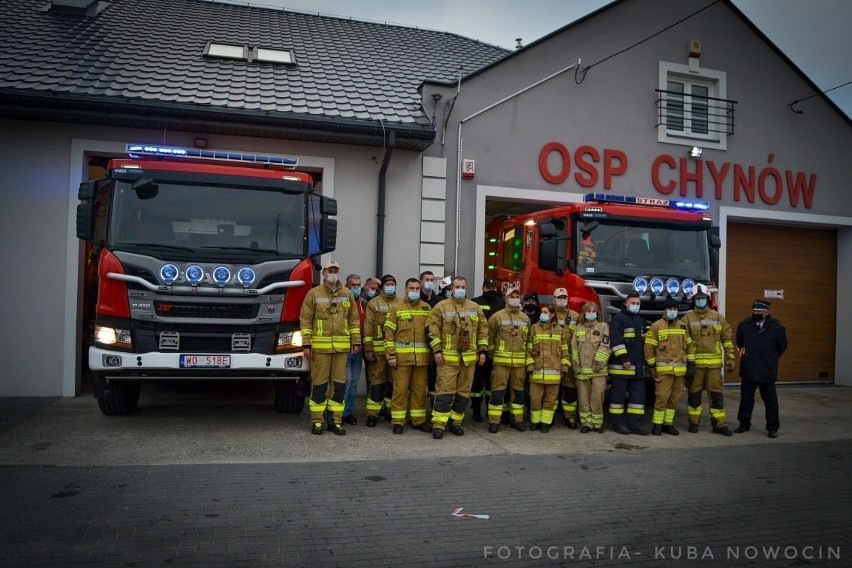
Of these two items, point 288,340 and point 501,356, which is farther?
point 501,356

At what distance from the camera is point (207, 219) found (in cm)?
738

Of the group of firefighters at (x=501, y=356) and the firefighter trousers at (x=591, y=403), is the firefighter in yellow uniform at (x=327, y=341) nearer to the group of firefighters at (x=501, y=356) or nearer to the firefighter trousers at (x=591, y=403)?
the group of firefighters at (x=501, y=356)

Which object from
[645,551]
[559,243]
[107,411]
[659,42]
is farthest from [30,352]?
[659,42]

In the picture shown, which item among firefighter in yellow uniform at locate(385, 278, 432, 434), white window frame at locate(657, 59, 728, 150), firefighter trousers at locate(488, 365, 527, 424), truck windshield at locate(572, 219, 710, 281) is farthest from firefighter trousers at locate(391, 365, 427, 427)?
white window frame at locate(657, 59, 728, 150)

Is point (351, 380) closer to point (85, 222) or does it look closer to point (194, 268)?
point (194, 268)

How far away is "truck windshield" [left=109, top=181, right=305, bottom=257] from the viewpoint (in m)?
7.20

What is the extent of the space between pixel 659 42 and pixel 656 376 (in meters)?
7.02

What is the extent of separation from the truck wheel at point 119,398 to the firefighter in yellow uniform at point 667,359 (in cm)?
625

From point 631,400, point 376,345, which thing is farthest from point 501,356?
point 631,400

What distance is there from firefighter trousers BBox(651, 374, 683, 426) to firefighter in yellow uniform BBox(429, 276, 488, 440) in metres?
2.29

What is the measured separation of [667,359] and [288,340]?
458cm

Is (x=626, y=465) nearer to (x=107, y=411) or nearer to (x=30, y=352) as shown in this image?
(x=107, y=411)

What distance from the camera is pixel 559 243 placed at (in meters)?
8.81

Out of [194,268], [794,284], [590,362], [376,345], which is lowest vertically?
[590,362]
